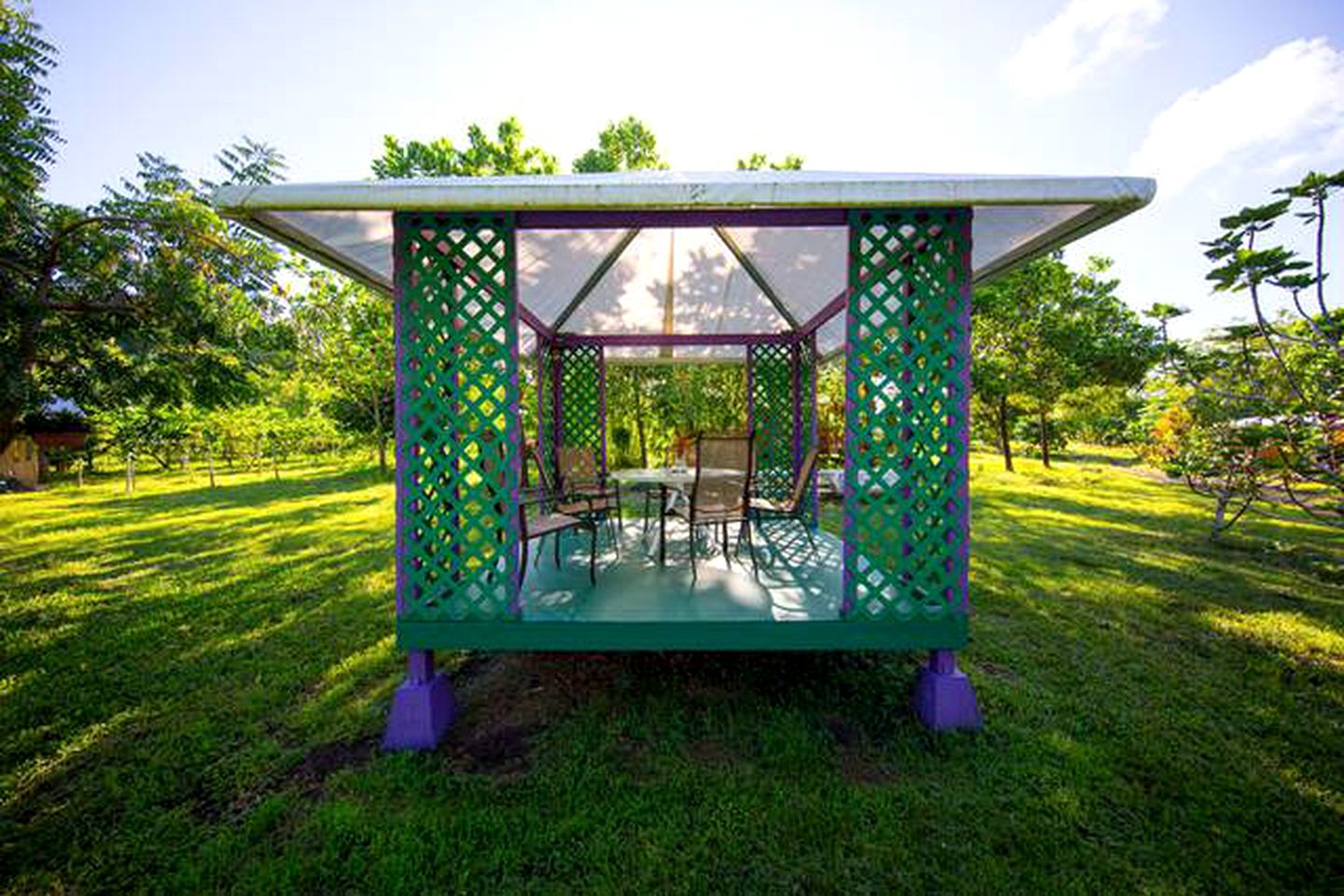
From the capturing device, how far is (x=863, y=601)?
3143 millimetres

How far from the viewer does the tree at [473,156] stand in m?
14.6

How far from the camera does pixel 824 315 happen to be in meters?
5.70

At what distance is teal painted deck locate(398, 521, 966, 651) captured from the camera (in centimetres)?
308

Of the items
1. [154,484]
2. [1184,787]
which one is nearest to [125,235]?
[1184,787]

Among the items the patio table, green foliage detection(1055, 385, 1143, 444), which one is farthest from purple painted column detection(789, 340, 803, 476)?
green foliage detection(1055, 385, 1143, 444)

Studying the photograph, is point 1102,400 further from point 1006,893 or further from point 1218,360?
point 1006,893

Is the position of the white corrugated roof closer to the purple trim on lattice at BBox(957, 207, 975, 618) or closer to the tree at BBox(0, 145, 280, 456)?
the purple trim on lattice at BBox(957, 207, 975, 618)

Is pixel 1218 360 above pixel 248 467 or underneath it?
above

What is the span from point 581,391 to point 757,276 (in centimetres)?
304

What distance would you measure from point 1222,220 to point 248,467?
26.0 m

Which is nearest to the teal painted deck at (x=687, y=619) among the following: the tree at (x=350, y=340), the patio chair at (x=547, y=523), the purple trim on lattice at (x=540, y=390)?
the patio chair at (x=547, y=523)

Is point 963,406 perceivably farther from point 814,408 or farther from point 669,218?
point 814,408

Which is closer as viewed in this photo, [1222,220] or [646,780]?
[646,780]

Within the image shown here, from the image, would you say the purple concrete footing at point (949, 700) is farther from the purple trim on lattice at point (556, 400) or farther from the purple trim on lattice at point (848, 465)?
the purple trim on lattice at point (556, 400)
